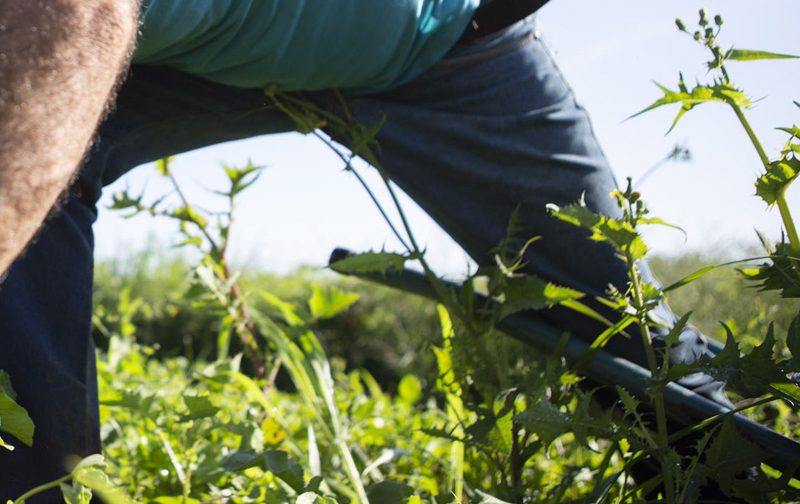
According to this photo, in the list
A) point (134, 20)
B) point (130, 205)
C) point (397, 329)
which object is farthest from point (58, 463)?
point (397, 329)

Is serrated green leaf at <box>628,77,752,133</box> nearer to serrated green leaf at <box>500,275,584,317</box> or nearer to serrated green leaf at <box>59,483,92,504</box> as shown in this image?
serrated green leaf at <box>500,275,584,317</box>

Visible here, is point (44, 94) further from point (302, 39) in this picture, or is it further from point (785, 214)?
point (785, 214)

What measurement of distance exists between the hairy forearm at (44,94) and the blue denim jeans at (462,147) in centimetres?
50

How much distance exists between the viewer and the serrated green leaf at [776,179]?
1.11 m

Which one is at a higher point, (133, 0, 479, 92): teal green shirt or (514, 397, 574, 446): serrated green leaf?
(133, 0, 479, 92): teal green shirt

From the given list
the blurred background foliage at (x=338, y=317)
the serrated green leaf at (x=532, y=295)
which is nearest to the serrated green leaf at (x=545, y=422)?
the serrated green leaf at (x=532, y=295)

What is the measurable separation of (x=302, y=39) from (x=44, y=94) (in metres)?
0.51

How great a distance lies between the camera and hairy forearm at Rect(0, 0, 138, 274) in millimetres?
908

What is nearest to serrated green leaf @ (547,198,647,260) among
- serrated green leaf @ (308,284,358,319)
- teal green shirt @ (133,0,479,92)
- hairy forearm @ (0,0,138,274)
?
teal green shirt @ (133,0,479,92)

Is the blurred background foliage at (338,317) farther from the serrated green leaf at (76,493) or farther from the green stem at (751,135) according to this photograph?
the serrated green leaf at (76,493)

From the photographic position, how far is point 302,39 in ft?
4.45

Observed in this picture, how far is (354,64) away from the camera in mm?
1412

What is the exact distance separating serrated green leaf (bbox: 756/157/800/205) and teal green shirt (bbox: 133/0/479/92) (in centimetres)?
58

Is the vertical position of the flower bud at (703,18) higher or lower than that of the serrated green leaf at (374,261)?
higher
